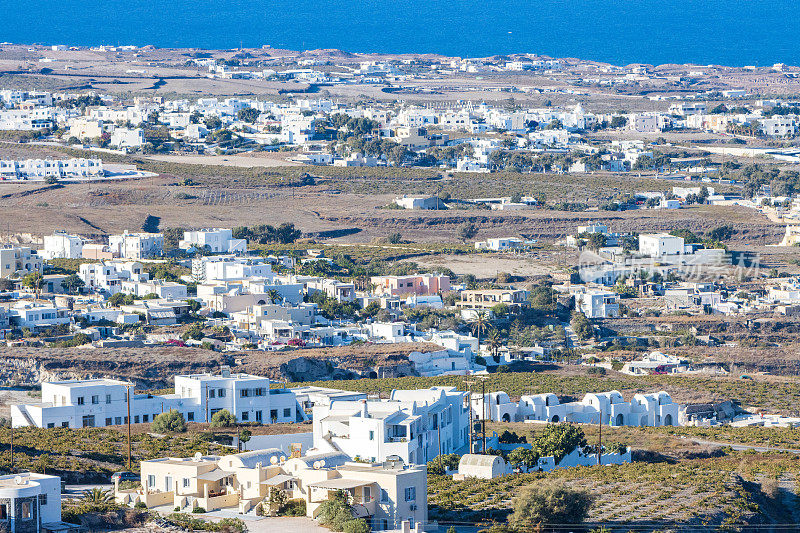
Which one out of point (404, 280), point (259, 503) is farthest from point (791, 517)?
point (404, 280)

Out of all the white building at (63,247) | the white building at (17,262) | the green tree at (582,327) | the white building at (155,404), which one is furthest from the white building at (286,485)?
the white building at (63,247)

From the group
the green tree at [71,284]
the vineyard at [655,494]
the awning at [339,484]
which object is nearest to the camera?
the awning at [339,484]

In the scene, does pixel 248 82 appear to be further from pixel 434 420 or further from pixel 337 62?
pixel 434 420

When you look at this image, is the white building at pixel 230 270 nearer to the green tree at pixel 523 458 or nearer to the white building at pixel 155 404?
the white building at pixel 155 404

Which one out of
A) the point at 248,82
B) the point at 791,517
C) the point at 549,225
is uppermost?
the point at 248,82

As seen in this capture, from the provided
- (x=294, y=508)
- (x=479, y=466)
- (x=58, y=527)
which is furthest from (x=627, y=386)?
(x=58, y=527)

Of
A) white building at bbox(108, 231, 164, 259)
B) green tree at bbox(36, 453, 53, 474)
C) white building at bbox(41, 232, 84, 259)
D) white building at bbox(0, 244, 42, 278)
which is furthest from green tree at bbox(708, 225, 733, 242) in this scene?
green tree at bbox(36, 453, 53, 474)

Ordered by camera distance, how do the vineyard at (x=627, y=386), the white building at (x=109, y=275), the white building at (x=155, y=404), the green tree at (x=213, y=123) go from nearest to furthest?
the white building at (x=155, y=404)
the vineyard at (x=627, y=386)
the white building at (x=109, y=275)
the green tree at (x=213, y=123)
